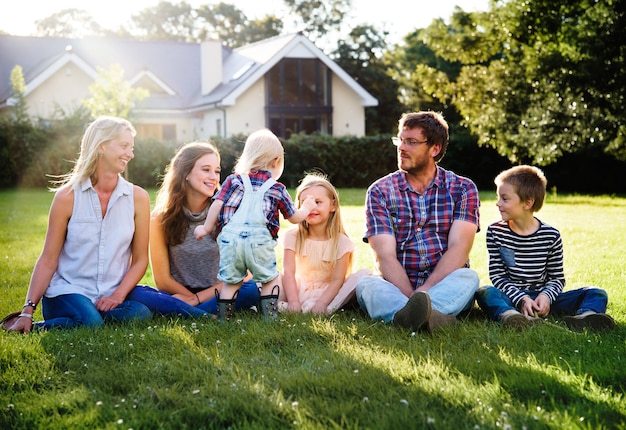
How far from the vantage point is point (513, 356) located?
418 cm

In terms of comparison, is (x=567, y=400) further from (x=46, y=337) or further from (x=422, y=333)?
(x=46, y=337)

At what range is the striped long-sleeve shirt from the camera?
213 inches

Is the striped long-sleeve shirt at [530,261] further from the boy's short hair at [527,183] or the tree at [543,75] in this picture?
the tree at [543,75]

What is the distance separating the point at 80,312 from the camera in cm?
515

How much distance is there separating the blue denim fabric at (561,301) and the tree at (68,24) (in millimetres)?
71120

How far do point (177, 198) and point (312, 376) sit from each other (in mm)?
2472

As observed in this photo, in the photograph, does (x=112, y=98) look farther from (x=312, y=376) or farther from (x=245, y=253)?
(x=312, y=376)

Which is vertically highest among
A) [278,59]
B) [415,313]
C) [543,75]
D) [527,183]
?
[278,59]

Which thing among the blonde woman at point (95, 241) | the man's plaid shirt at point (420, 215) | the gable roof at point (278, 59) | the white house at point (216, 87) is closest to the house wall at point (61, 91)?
the white house at point (216, 87)

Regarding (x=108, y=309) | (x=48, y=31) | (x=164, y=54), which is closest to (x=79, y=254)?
(x=108, y=309)

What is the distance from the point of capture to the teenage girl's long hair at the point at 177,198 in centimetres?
575

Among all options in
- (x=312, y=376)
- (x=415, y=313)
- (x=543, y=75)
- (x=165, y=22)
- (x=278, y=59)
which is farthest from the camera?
(x=165, y=22)

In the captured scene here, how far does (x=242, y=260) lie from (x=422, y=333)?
1373 mm

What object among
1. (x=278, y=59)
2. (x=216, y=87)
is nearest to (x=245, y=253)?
(x=278, y=59)
